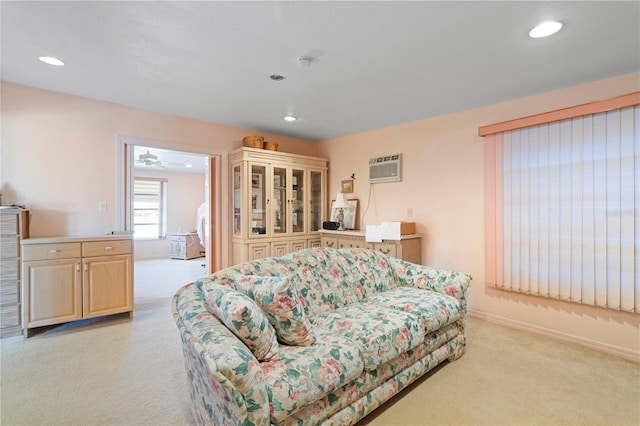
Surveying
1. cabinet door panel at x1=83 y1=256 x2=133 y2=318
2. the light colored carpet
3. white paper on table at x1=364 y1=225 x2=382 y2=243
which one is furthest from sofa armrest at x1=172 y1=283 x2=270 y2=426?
white paper on table at x1=364 y1=225 x2=382 y2=243

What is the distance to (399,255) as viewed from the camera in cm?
352

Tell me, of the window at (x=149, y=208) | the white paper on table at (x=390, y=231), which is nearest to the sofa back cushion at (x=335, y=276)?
the white paper on table at (x=390, y=231)

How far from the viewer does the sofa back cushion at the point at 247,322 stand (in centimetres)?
137

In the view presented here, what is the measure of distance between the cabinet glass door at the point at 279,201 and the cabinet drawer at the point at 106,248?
181 cm

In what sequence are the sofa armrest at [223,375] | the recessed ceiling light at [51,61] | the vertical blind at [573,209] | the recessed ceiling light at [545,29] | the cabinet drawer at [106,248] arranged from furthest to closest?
1. the cabinet drawer at [106,248]
2. the vertical blind at [573,209]
3. the recessed ceiling light at [51,61]
4. the recessed ceiling light at [545,29]
5. the sofa armrest at [223,375]

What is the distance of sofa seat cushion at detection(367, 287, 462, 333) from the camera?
210 centimetres

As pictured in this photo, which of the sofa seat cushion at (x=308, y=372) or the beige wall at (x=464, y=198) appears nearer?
the sofa seat cushion at (x=308, y=372)

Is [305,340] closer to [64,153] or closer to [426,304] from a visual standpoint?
[426,304]

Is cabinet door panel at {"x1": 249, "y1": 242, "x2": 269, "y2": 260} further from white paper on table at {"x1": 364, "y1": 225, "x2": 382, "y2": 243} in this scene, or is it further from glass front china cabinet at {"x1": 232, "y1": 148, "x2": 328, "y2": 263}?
white paper on table at {"x1": 364, "y1": 225, "x2": 382, "y2": 243}

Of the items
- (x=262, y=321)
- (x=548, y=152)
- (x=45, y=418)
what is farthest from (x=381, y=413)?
(x=548, y=152)

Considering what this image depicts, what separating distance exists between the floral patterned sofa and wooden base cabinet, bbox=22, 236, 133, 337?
1862 mm

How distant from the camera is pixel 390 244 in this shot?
11.8ft

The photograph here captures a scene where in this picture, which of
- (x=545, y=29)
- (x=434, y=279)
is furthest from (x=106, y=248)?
(x=545, y=29)

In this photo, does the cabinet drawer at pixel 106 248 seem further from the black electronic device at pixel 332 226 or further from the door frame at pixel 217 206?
the black electronic device at pixel 332 226
